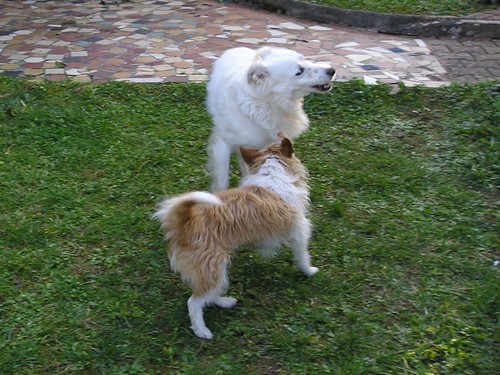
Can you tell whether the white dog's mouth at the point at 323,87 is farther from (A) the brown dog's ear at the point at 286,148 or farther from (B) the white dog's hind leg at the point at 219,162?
(B) the white dog's hind leg at the point at 219,162

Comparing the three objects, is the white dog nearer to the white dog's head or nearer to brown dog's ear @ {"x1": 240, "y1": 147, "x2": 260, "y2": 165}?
the white dog's head

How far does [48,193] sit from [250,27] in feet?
14.6

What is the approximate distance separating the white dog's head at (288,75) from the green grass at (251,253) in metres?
0.96

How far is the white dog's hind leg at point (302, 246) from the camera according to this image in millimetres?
3869

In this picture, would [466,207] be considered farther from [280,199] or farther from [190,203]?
[190,203]

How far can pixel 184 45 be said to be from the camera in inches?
307

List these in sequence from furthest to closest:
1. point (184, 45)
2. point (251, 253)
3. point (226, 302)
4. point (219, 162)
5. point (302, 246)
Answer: point (184, 45) → point (219, 162) → point (251, 253) → point (302, 246) → point (226, 302)

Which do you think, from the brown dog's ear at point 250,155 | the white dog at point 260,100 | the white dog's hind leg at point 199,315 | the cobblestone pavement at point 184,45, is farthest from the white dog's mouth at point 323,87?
the cobblestone pavement at point 184,45

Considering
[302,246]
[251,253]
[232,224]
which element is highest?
[232,224]

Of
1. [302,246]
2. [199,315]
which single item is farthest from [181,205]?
[302,246]

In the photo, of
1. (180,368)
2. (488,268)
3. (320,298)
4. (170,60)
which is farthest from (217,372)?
(170,60)

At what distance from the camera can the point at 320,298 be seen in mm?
3889

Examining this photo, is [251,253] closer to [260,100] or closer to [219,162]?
[219,162]

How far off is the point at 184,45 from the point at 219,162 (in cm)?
361
